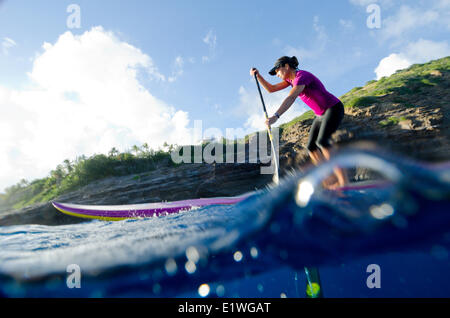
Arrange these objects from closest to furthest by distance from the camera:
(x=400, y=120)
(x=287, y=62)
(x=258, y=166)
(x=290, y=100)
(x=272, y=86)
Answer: (x=290, y=100), (x=287, y=62), (x=272, y=86), (x=400, y=120), (x=258, y=166)

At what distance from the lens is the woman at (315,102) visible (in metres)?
3.52

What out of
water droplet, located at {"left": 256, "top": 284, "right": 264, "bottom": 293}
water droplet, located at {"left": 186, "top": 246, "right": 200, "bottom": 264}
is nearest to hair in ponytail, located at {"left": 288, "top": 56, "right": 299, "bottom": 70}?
water droplet, located at {"left": 186, "top": 246, "right": 200, "bottom": 264}

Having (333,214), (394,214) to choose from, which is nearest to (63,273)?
(333,214)

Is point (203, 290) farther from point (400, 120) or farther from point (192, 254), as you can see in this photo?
point (400, 120)

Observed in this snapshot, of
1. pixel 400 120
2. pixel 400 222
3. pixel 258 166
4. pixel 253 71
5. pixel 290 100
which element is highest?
pixel 400 120

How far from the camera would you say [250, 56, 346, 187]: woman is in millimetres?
3523

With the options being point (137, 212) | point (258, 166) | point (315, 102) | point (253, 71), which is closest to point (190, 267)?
point (315, 102)

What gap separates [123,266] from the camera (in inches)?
115

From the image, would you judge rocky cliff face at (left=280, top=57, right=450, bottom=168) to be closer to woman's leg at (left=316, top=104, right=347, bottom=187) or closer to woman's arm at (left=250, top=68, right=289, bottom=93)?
woman's arm at (left=250, top=68, right=289, bottom=93)

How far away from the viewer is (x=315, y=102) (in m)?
3.73

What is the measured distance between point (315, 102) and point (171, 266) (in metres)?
3.58

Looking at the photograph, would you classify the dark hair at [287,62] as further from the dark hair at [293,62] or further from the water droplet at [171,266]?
the water droplet at [171,266]
